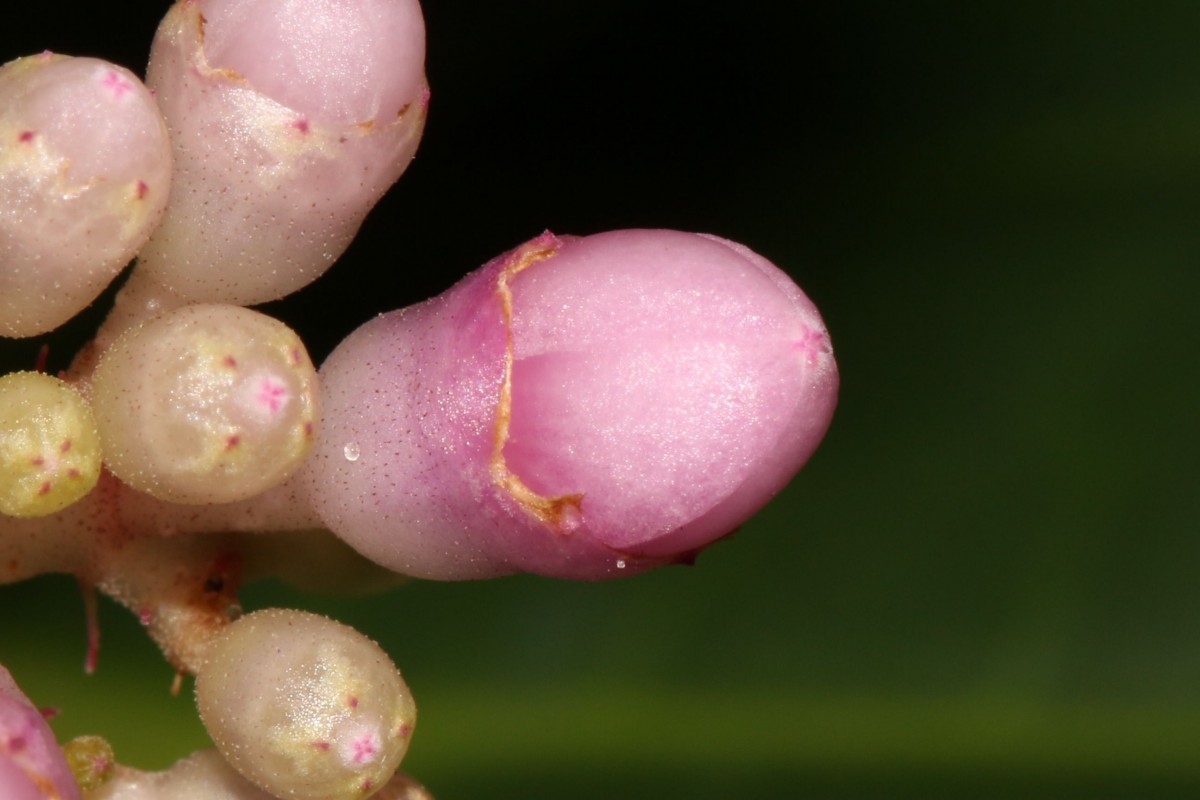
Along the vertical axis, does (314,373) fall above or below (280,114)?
below

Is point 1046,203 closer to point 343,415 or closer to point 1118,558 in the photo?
point 1118,558

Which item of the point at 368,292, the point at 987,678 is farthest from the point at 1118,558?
the point at 368,292

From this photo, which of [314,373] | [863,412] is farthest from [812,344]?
[863,412]

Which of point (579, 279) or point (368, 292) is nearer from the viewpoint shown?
point (579, 279)

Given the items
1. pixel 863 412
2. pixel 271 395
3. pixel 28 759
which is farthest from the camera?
pixel 863 412

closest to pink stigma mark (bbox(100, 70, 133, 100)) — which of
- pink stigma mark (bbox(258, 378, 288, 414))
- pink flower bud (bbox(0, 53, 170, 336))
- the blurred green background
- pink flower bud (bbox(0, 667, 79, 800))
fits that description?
pink flower bud (bbox(0, 53, 170, 336))

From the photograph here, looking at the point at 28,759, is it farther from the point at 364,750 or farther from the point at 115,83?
the point at 115,83
